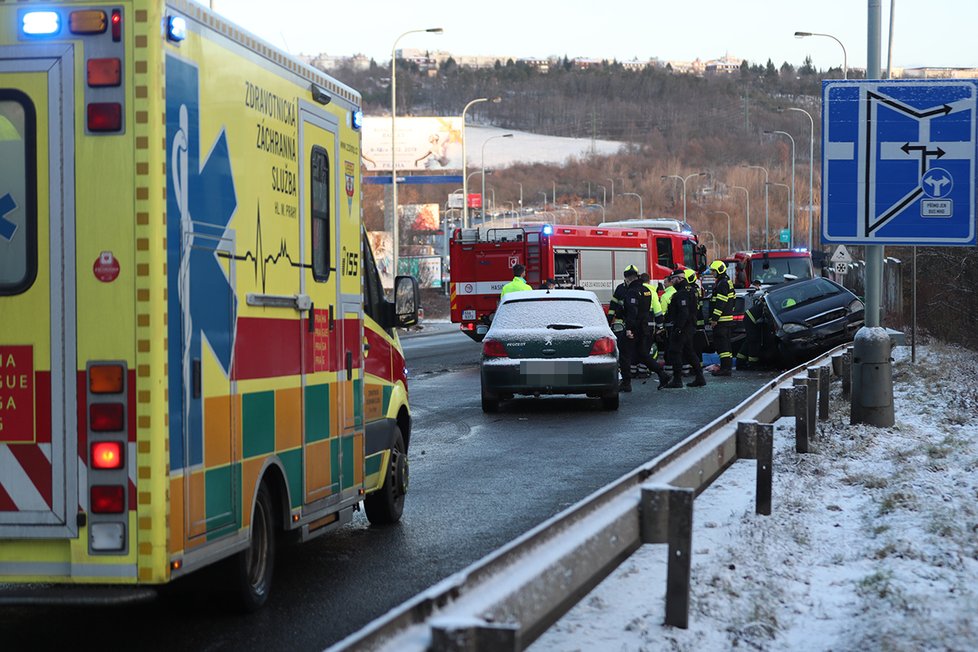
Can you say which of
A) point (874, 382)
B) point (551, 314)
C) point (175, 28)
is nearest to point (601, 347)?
point (551, 314)

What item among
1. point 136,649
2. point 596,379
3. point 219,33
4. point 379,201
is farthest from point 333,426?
point 379,201

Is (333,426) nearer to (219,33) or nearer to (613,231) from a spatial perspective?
(219,33)

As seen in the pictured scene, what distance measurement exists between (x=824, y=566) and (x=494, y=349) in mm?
10768

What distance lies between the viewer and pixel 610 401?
1866 centimetres

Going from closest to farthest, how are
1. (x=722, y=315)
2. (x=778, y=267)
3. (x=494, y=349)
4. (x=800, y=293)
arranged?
(x=494, y=349) < (x=722, y=315) < (x=800, y=293) < (x=778, y=267)

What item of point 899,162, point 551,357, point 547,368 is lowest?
point 547,368

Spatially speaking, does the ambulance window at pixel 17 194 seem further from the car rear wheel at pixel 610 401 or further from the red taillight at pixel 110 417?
the car rear wheel at pixel 610 401

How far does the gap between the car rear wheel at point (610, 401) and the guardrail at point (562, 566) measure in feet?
32.7

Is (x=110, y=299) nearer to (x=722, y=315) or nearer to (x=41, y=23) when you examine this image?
(x=41, y=23)

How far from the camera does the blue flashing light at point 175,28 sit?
19.1 ft

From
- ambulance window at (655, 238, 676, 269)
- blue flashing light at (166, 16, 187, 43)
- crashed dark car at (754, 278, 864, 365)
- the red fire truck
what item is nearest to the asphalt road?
blue flashing light at (166, 16, 187, 43)

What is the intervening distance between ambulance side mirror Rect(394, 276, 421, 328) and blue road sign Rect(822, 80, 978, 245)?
17.6 feet

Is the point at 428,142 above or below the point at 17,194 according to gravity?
above

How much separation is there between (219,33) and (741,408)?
15.5ft
